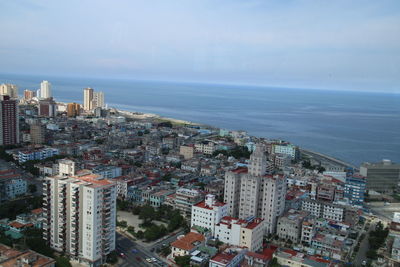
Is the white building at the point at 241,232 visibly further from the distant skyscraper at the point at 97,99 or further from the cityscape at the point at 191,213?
the distant skyscraper at the point at 97,99

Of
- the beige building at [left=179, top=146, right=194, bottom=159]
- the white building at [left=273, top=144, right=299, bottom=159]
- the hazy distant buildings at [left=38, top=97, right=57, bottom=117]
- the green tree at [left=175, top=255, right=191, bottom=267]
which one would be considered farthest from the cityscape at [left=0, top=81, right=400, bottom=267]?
the hazy distant buildings at [left=38, top=97, right=57, bottom=117]

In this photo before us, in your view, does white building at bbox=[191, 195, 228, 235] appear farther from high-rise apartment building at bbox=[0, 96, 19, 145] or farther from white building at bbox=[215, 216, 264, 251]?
high-rise apartment building at bbox=[0, 96, 19, 145]

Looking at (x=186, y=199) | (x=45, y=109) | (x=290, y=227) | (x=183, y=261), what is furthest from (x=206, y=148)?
(x=45, y=109)

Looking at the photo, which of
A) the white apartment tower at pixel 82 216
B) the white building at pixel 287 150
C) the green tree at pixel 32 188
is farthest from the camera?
the white building at pixel 287 150

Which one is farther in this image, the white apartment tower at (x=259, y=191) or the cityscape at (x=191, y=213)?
the white apartment tower at (x=259, y=191)

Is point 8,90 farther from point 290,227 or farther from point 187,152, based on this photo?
point 290,227

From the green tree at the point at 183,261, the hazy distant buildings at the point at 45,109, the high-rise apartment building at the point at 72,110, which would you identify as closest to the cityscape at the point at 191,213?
the green tree at the point at 183,261
